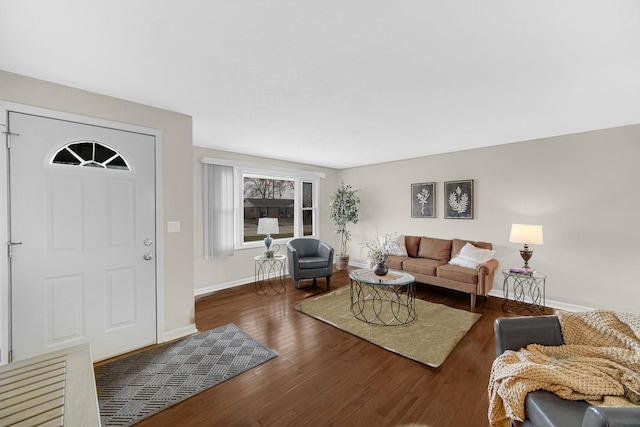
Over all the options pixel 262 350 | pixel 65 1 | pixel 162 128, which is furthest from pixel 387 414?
pixel 162 128

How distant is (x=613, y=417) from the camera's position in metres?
0.92

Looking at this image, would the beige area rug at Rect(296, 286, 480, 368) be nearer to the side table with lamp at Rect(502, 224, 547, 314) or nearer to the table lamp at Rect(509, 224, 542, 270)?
the side table with lamp at Rect(502, 224, 547, 314)

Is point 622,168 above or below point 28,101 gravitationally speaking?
below

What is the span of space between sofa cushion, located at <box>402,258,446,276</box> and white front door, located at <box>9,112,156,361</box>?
142 inches

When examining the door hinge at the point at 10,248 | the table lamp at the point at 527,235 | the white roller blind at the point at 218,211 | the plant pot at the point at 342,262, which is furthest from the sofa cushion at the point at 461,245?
the door hinge at the point at 10,248

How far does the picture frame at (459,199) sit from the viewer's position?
4.36 m

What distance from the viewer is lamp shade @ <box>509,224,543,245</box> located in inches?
128

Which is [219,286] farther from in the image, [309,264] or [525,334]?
[525,334]

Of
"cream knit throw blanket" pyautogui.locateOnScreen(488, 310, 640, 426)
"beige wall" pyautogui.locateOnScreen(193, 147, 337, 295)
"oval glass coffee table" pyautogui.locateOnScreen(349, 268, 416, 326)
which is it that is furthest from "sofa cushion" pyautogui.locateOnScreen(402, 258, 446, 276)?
"beige wall" pyautogui.locateOnScreen(193, 147, 337, 295)

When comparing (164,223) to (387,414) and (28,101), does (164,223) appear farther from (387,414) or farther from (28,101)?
(387,414)

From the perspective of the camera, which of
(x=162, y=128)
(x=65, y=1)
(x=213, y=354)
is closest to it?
(x=65, y=1)

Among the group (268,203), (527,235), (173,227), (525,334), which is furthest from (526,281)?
(173,227)

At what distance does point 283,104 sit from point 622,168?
417 centimetres

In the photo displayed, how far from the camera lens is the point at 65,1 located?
4.22ft
